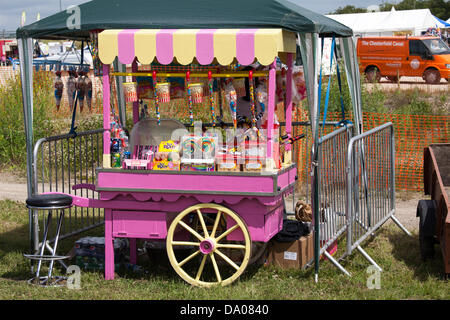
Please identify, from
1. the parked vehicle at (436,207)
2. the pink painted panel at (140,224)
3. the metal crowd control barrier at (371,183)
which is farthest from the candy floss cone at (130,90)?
the parked vehicle at (436,207)

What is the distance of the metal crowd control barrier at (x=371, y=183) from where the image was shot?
702cm

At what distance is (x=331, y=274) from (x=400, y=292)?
764 millimetres

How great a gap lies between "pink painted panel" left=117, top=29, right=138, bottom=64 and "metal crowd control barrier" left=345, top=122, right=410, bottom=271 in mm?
2464

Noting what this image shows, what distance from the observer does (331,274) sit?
21.7 ft

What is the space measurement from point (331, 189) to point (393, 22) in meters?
37.6

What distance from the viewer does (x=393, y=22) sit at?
4197 cm

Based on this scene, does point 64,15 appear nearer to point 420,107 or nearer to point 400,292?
point 400,292

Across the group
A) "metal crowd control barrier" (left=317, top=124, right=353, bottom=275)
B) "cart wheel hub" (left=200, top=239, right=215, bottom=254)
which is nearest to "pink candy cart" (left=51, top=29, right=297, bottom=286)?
"cart wheel hub" (left=200, top=239, right=215, bottom=254)

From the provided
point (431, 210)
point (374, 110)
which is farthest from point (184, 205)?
point (374, 110)

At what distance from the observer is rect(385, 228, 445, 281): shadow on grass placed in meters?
6.78

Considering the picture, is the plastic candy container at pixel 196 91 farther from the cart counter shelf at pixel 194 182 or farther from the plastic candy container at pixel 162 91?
the cart counter shelf at pixel 194 182

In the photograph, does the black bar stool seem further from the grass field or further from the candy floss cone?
the candy floss cone

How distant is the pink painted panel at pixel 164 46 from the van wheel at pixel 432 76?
20986mm

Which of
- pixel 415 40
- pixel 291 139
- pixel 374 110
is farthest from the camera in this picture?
pixel 415 40
